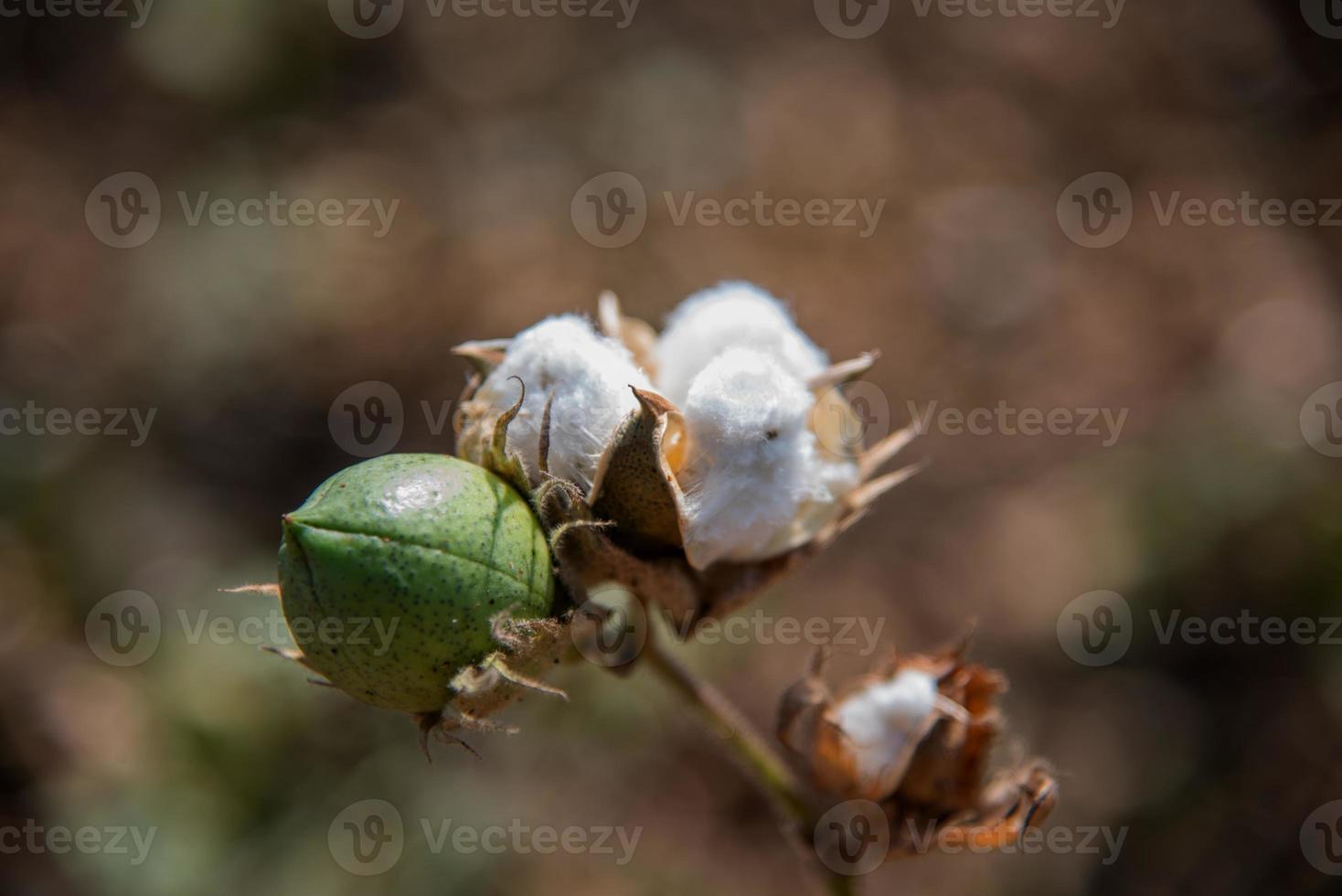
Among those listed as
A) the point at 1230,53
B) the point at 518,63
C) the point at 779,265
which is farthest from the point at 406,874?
the point at 1230,53

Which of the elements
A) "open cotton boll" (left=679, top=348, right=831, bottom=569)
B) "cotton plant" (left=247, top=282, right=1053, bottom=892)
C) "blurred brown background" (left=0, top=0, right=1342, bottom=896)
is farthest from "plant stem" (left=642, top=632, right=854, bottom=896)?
"blurred brown background" (left=0, top=0, right=1342, bottom=896)

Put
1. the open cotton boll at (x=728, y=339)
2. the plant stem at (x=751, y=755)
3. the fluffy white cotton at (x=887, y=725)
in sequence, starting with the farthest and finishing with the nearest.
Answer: the plant stem at (x=751, y=755) < the fluffy white cotton at (x=887, y=725) < the open cotton boll at (x=728, y=339)

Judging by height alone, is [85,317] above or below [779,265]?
below

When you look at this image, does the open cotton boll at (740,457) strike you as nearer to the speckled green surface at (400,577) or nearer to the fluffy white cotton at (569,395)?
the fluffy white cotton at (569,395)

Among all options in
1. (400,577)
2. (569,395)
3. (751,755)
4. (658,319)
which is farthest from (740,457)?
(658,319)

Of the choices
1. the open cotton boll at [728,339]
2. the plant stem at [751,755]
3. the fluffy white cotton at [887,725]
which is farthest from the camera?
the plant stem at [751,755]

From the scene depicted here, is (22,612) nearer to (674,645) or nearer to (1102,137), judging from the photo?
(674,645)

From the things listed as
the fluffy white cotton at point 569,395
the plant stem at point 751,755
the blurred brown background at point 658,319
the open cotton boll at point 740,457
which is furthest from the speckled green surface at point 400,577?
the blurred brown background at point 658,319
